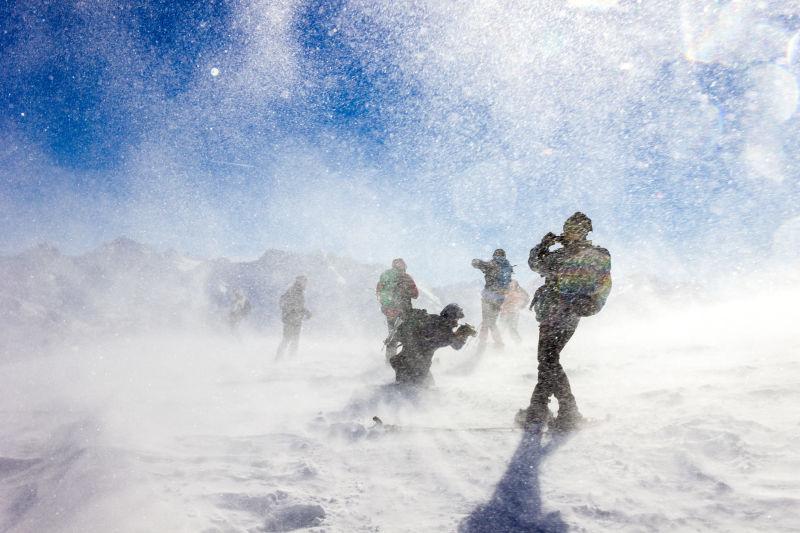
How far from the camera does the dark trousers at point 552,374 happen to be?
4453 mm

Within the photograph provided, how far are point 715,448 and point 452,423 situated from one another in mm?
2695

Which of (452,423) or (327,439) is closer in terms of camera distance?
(327,439)

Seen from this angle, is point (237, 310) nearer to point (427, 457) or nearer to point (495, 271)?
point (495, 271)

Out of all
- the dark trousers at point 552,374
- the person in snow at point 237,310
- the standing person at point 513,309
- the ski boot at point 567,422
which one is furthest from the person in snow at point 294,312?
the ski boot at point 567,422

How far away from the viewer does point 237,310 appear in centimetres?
2236

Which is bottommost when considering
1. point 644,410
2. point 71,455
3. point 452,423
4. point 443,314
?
point 71,455

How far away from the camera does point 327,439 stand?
4711 millimetres

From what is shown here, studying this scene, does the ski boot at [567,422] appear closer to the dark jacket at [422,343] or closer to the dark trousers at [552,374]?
the dark trousers at [552,374]

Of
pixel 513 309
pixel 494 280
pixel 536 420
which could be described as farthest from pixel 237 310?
pixel 536 420

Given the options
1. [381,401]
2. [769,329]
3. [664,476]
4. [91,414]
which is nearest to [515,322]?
[769,329]

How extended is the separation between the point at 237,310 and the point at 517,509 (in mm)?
21714

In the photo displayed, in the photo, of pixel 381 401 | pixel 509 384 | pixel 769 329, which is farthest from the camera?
pixel 769 329

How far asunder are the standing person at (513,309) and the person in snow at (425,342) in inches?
259

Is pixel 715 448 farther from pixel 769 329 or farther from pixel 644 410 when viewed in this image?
pixel 769 329
